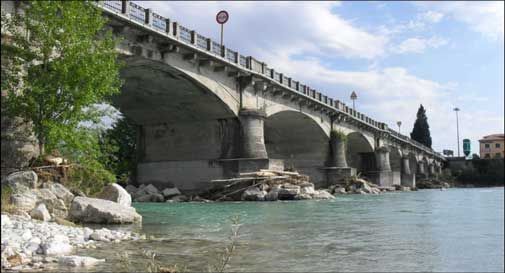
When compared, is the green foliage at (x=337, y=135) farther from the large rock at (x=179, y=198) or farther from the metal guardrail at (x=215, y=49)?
the large rock at (x=179, y=198)

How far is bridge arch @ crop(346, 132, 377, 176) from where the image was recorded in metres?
69.8

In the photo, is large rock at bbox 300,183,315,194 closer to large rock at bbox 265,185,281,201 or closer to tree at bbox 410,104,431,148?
large rock at bbox 265,185,281,201

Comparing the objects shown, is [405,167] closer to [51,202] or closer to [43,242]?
[51,202]

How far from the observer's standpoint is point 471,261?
922 centimetres

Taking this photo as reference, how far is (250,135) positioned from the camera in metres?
38.6

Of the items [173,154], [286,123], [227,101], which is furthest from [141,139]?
[286,123]

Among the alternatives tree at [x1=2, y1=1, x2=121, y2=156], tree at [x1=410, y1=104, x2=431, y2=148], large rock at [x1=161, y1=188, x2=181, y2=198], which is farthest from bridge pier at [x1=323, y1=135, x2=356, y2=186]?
tree at [x1=410, y1=104, x2=431, y2=148]

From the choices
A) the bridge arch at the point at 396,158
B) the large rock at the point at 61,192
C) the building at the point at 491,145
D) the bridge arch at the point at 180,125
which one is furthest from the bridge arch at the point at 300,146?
the building at the point at 491,145

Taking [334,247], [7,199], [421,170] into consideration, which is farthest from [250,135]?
[421,170]

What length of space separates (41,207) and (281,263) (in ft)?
24.5

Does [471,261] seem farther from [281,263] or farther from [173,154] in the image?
[173,154]

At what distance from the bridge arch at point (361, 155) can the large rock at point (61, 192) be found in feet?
185

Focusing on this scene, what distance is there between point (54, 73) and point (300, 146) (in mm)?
42684

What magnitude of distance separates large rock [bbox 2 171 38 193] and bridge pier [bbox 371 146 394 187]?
5820cm
